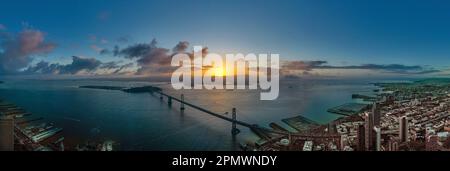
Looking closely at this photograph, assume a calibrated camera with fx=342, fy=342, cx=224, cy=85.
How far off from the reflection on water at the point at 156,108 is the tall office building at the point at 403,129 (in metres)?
0.28

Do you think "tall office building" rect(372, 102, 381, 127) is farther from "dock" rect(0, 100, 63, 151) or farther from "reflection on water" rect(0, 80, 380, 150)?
"dock" rect(0, 100, 63, 151)

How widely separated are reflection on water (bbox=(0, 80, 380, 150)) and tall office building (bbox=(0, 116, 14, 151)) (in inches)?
5.4

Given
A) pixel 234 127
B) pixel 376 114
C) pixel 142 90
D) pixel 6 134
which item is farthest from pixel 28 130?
pixel 376 114

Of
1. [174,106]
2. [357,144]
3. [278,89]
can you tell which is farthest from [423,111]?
[174,106]

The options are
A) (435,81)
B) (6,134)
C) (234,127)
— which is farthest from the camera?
(234,127)

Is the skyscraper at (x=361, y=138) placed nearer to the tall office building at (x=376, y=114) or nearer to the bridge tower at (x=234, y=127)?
the tall office building at (x=376, y=114)

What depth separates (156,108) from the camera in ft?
8.09

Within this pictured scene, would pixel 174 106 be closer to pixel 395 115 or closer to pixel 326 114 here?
pixel 326 114

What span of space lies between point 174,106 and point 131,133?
14.0 inches

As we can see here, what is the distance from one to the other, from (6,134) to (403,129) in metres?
2.47

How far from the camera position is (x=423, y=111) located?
7.48 ft

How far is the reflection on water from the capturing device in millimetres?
2264

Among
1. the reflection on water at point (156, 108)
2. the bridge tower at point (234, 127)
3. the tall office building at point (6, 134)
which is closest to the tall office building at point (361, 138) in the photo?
the reflection on water at point (156, 108)

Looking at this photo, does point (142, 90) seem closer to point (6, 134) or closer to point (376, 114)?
point (6, 134)
